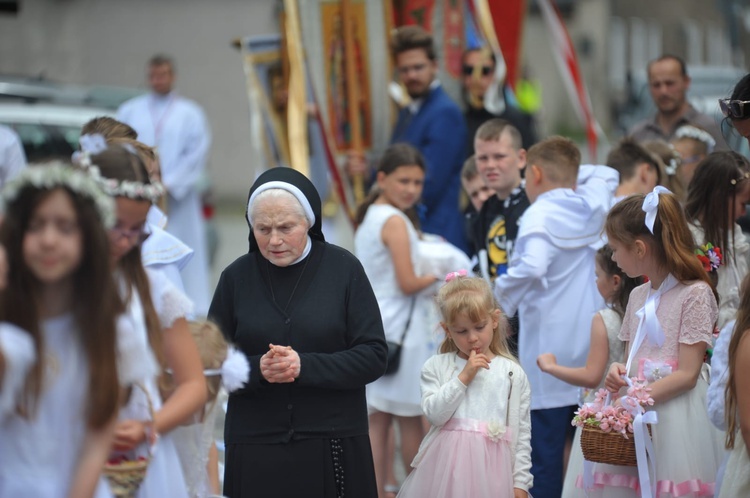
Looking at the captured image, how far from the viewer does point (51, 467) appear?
3617 millimetres

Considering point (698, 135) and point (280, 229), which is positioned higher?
point (698, 135)

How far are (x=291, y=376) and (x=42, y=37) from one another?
1939 cm

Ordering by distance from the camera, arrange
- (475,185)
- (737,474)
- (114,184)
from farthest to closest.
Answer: (475,185)
(737,474)
(114,184)

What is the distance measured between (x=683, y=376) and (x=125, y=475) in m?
2.31

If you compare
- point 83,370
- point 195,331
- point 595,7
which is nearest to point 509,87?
point 195,331

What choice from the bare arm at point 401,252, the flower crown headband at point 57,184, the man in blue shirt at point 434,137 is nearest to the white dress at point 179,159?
the man in blue shirt at point 434,137

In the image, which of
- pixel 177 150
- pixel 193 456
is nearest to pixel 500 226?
pixel 193 456

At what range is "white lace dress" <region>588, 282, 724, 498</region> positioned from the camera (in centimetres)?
521

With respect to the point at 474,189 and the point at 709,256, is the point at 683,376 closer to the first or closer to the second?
the point at 709,256

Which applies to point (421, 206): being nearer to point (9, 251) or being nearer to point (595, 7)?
point (9, 251)

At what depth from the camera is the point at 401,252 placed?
715 cm

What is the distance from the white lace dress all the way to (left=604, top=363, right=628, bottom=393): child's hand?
8 cm

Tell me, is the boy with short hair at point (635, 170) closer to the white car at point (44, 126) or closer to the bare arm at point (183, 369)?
the bare arm at point (183, 369)

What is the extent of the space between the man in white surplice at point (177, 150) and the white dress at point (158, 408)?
732 centimetres
